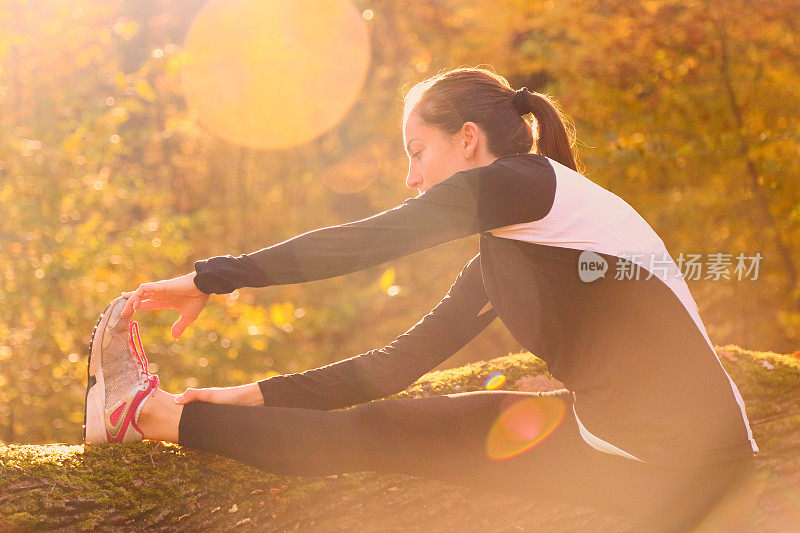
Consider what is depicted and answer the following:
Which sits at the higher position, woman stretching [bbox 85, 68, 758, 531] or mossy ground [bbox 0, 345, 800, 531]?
Answer: woman stretching [bbox 85, 68, 758, 531]

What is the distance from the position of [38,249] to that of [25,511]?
4.46 m

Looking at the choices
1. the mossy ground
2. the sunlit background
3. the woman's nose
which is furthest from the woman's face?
the sunlit background

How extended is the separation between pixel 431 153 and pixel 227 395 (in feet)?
3.56

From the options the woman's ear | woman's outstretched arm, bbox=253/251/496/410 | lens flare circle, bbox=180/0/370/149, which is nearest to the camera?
the woman's ear

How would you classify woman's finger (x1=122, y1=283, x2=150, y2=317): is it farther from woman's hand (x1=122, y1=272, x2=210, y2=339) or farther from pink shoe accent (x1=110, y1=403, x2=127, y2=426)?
pink shoe accent (x1=110, y1=403, x2=127, y2=426)

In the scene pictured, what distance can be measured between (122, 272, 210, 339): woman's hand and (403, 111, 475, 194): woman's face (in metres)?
0.78

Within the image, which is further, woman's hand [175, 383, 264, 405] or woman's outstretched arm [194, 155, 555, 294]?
woman's hand [175, 383, 264, 405]

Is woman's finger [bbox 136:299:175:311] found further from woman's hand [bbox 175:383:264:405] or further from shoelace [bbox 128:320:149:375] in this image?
woman's hand [bbox 175:383:264:405]

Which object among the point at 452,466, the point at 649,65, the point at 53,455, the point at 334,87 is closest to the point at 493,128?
the point at 452,466

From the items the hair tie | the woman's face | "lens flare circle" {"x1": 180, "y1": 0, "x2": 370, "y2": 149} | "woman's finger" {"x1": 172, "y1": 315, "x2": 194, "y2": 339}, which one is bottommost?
"woman's finger" {"x1": 172, "y1": 315, "x2": 194, "y2": 339}

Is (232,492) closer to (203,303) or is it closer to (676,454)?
(203,303)

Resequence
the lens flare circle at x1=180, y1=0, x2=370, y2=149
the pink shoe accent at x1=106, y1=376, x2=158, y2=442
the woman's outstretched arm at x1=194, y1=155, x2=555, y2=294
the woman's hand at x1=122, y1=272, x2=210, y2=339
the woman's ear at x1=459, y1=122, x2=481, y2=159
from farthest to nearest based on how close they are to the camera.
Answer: the lens flare circle at x1=180, y1=0, x2=370, y2=149 → the pink shoe accent at x1=106, y1=376, x2=158, y2=442 → the woman's ear at x1=459, y1=122, x2=481, y2=159 → the woman's hand at x1=122, y1=272, x2=210, y2=339 → the woman's outstretched arm at x1=194, y1=155, x2=555, y2=294

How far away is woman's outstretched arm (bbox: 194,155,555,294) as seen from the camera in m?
1.85

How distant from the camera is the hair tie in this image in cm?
224
